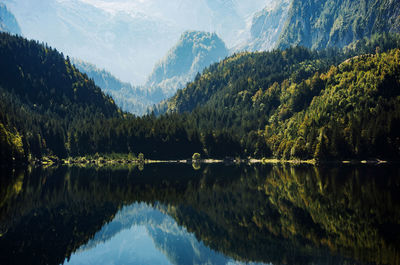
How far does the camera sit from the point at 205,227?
5244cm

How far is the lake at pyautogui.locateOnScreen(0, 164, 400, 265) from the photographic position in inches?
1533

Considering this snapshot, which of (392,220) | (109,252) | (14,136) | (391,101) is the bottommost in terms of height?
(109,252)

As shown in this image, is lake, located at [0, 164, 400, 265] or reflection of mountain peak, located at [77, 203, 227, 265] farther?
reflection of mountain peak, located at [77, 203, 227, 265]

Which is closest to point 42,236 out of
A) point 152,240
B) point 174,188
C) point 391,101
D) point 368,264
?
point 152,240

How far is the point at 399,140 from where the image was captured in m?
163

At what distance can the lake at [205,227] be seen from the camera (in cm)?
3894

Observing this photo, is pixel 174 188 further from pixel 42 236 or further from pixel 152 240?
pixel 42 236

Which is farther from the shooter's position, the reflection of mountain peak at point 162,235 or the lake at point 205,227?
the reflection of mountain peak at point 162,235

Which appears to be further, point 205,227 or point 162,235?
point 205,227

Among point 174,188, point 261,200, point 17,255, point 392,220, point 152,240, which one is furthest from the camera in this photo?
point 174,188

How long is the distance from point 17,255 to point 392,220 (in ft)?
132

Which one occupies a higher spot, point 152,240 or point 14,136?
point 14,136

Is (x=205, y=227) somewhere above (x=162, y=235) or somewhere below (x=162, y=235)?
above

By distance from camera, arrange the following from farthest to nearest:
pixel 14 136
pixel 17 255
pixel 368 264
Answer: pixel 14 136 → pixel 17 255 → pixel 368 264
